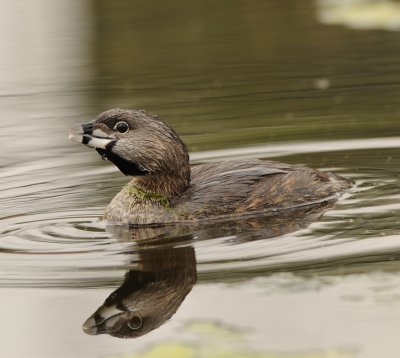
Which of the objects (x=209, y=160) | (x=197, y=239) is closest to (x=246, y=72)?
(x=209, y=160)

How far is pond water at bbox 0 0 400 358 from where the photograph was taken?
686 centimetres

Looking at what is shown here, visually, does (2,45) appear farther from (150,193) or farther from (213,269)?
(213,269)

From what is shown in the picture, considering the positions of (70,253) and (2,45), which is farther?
(2,45)

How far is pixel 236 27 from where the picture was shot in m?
22.7

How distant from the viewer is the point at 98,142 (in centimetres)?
993

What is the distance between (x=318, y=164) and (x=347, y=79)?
4.73 m

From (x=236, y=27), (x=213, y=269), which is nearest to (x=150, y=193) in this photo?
(x=213, y=269)

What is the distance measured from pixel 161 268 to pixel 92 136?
6.64ft

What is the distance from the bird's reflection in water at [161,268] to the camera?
7156 mm

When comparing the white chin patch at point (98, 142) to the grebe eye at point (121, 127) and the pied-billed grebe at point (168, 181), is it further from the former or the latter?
the grebe eye at point (121, 127)

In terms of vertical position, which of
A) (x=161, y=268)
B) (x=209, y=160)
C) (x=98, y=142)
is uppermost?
(x=98, y=142)

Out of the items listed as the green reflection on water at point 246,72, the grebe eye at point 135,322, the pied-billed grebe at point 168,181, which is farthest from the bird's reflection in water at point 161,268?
the green reflection on water at point 246,72

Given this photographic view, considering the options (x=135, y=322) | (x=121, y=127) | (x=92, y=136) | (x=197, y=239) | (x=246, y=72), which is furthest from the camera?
(x=246, y=72)

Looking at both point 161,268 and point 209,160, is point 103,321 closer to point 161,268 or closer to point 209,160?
point 161,268
